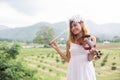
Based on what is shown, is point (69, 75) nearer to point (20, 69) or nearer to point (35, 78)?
point (20, 69)

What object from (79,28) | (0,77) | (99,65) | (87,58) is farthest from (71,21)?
(99,65)

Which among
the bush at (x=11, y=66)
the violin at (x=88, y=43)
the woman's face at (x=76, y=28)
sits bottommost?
the bush at (x=11, y=66)

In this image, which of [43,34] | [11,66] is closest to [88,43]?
[11,66]

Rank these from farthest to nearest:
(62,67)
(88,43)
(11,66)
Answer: (62,67)
(11,66)
(88,43)

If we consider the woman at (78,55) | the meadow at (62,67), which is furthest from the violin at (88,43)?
the meadow at (62,67)

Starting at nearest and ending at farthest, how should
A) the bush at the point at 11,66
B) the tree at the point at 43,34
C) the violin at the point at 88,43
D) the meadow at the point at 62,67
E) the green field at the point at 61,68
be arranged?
the violin at the point at 88,43 < the bush at the point at 11,66 < the meadow at the point at 62,67 < the green field at the point at 61,68 < the tree at the point at 43,34

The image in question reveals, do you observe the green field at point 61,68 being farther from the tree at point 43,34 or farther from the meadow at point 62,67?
the tree at point 43,34

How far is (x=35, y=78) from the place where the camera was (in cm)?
909

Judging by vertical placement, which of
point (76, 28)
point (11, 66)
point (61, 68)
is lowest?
point (61, 68)

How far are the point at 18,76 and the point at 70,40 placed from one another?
4318 millimetres

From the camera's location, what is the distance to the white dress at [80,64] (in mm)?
3828

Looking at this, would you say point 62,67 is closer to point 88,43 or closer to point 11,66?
point 11,66

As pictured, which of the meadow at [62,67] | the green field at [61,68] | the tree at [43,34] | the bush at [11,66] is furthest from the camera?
the tree at [43,34]

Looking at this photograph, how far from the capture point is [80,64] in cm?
384
